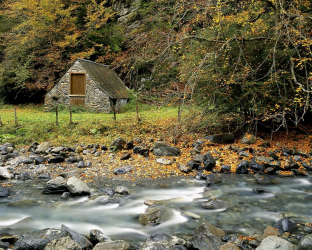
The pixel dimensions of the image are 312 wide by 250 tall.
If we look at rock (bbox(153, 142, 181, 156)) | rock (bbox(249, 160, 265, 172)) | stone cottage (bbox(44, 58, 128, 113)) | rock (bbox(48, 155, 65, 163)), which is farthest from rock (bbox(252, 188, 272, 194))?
stone cottage (bbox(44, 58, 128, 113))

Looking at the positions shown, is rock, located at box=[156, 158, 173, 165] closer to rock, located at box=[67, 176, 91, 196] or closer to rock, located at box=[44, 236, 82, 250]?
rock, located at box=[67, 176, 91, 196]

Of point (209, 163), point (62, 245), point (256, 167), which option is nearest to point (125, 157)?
point (209, 163)

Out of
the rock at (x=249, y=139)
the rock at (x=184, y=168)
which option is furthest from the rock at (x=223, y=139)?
the rock at (x=184, y=168)

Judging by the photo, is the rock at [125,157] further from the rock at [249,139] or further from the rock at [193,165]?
the rock at [249,139]

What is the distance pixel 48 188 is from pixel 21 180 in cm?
147

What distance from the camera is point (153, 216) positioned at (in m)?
5.50

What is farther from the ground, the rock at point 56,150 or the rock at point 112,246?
the rock at point 56,150

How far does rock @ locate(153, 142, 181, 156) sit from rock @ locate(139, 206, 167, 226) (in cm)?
392

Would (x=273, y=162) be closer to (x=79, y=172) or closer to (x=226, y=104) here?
(x=226, y=104)

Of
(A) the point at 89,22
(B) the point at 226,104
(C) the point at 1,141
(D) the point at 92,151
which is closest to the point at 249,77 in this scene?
(B) the point at 226,104

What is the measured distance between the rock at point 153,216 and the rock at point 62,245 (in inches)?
68.3

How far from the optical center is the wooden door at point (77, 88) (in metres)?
22.6

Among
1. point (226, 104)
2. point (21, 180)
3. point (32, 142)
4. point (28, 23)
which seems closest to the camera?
point (21, 180)

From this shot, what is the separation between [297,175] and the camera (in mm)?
8031
